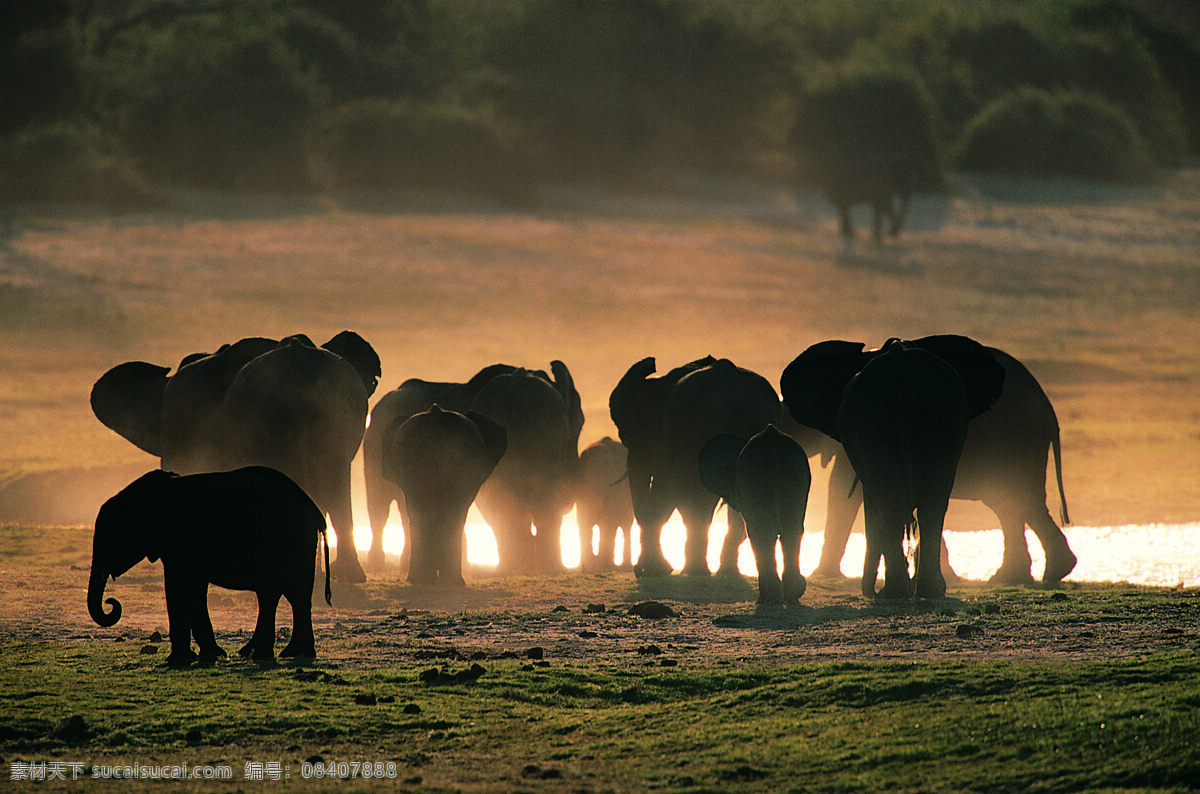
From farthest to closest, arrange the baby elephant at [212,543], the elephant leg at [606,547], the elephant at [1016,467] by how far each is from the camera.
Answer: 1. the elephant leg at [606,547]
2. the elephant at [1016,467]
3. the baby elephant at [212,543]

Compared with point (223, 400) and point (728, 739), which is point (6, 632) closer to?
point (223, 400)

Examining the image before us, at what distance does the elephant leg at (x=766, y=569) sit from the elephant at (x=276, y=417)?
249 inches

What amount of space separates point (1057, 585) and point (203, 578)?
12.1m

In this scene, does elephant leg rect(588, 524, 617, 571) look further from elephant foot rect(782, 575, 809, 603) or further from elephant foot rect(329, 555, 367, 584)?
elephant foot rect(782, 575, 809, 603)

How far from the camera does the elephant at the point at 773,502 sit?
16781 millimetres

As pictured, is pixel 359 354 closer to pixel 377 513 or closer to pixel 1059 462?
pixel 377 513

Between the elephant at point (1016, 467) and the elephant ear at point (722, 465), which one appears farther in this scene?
the elephant at point (1016, 467)

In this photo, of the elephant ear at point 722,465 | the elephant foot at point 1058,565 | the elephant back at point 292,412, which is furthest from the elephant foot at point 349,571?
the elephant foot at point 1058,565

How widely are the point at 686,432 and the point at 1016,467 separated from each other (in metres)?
4.65

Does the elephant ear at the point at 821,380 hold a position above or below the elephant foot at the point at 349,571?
above

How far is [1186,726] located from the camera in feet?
28.8

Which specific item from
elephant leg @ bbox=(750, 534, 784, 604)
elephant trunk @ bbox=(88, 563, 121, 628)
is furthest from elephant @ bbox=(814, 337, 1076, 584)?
elephant trunk @ bbox=(88, 563, 121, 628)

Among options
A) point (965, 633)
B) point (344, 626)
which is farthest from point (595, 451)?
point (965, 633)

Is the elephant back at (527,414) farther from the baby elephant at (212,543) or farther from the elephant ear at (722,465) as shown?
the baby elephant at (212,543)
